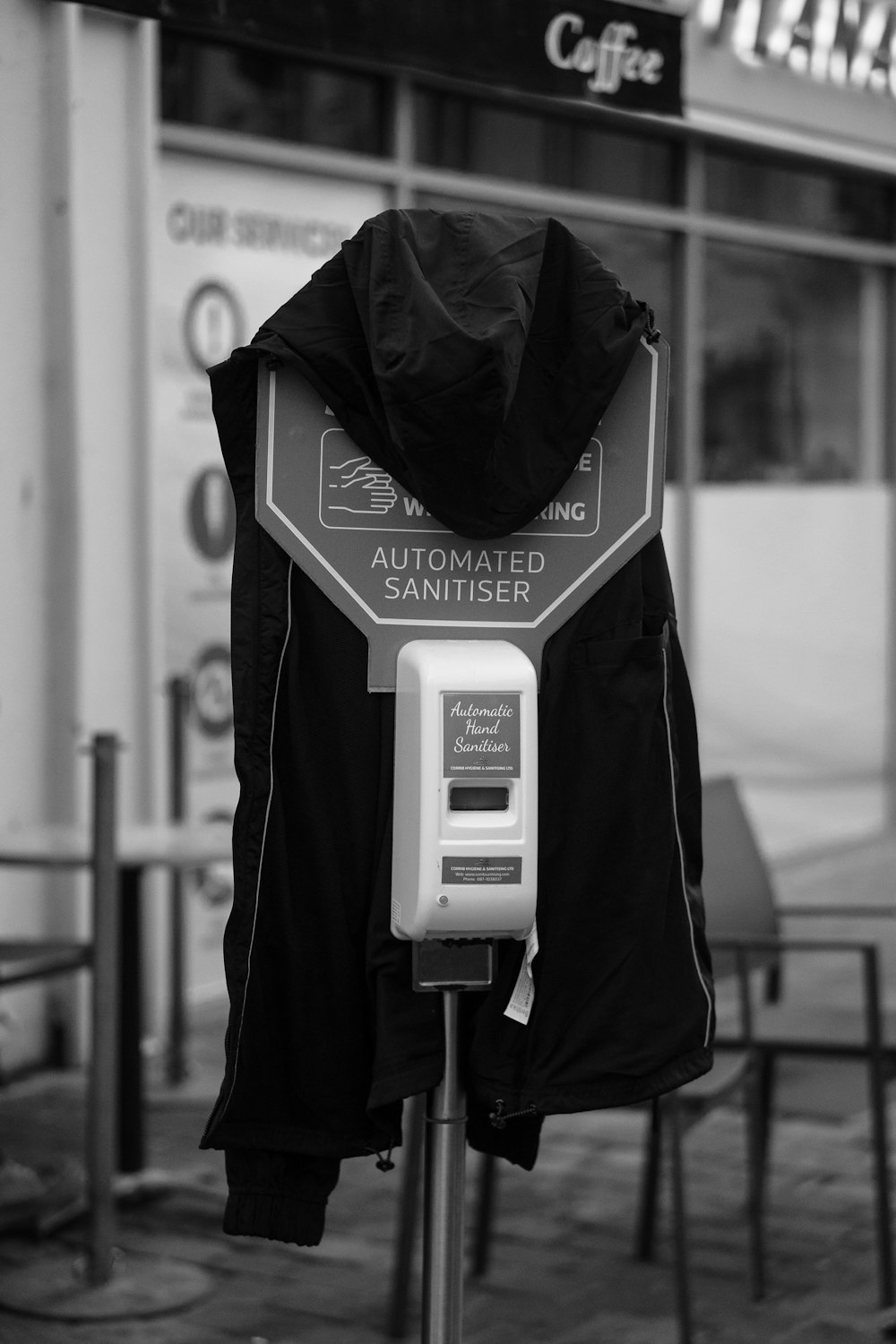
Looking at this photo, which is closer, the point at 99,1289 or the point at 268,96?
the point at 99,1289

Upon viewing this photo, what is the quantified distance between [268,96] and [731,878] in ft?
11.7

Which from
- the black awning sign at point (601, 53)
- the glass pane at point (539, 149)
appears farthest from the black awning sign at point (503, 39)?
the glass pane at point (539, 149)

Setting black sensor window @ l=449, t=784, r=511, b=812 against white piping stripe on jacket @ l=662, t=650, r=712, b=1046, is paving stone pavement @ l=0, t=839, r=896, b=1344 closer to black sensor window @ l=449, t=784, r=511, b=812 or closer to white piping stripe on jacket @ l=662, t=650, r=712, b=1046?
white piping stripe on jacket @ l=662, t=650, r=712, b=1046

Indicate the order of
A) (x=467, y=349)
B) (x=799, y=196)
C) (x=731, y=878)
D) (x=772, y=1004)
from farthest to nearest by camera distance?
(x=799, y=196), (x=772, y=1004), (x=731, y=878), (x=467, y=349)

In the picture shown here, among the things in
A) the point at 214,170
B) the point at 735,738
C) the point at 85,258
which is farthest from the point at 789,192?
the point at 85,258

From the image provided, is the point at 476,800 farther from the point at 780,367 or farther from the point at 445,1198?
the point at 780,367

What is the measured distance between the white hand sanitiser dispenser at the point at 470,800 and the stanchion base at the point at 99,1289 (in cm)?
204

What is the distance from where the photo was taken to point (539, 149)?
7910mm

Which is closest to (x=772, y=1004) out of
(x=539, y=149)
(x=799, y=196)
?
(x=539, y=149)

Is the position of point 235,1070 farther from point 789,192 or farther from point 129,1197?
point 789,192

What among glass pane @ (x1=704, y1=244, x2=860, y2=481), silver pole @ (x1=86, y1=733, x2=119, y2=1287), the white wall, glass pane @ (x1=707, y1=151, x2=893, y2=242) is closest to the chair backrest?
silver pole @ (x1=86, y1=733, x2=119, y2=1287)

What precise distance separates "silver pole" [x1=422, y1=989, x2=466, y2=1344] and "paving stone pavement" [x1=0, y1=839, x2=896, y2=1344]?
4.71ft

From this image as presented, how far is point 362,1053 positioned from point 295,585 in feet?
2.09

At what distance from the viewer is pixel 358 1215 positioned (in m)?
4.76
